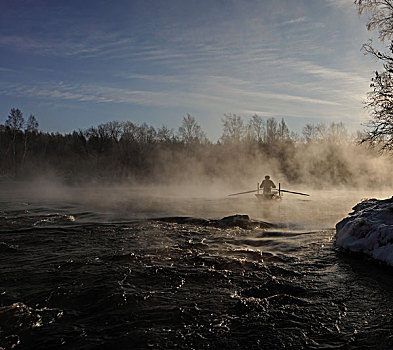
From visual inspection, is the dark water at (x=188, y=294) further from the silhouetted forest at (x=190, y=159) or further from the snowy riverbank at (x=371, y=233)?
→ the silhouetted forest at (x=190, y=159)

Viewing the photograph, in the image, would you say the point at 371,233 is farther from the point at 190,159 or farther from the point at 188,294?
the point at 190,159

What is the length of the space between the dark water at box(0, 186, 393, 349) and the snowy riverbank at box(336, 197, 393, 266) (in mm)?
289

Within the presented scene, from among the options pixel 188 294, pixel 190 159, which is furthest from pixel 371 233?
pixel 190 159

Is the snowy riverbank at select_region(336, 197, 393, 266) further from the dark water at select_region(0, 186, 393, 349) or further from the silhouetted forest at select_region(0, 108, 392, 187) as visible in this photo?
the silhouetted forest at select_region(0, 108, 392, 187)

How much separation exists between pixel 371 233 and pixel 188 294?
15.5 ft

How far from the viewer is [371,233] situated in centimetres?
698

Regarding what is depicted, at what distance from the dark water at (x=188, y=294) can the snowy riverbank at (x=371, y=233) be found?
11.4 inches

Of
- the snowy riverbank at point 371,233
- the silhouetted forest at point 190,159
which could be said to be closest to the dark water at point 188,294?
the snowy riverbank at point 371,233

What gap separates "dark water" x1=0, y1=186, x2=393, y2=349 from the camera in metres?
3.54

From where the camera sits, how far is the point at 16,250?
7.07 m

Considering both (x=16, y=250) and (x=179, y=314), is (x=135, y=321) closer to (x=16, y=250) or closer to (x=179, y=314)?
(x=179, y=314)

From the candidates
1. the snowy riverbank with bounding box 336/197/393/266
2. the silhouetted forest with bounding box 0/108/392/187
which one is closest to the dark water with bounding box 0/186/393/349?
the snowy riverbank with bounding box 336/197/393/266

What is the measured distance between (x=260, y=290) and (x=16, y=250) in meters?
5.66

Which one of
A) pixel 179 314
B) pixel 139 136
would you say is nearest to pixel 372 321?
pixel 179 314
